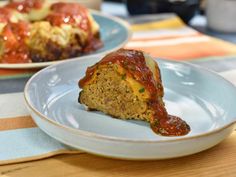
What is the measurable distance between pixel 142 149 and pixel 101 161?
0.35ft

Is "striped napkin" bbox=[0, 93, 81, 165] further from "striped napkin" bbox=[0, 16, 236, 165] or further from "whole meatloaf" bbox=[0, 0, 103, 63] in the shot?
"whole meatloaf" bbox=[0, 0, 103, 63]

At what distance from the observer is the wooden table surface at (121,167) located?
0.75 metres

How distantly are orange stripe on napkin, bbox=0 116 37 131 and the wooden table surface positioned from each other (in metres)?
0.14

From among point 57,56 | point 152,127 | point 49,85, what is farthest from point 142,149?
Answer: point 57,56

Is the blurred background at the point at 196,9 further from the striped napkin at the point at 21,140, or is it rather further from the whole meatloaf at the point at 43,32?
the striped napkin at the point at 21,140

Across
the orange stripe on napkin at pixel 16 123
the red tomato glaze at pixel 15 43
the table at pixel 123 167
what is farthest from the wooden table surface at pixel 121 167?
the red tomato glaze at pixel 15 43

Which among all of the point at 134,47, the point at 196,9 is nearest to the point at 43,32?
the point at 134,47

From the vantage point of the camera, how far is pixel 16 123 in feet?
3.02

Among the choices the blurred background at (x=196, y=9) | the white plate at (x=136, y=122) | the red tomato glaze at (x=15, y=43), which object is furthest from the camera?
the blurred background at (x=196, y=9)

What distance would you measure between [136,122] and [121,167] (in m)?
0.13

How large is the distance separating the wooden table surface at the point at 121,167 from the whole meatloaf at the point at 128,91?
0.07m

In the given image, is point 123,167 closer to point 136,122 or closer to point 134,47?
point 136,122

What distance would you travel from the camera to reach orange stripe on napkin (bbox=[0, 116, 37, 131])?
2.96 feet

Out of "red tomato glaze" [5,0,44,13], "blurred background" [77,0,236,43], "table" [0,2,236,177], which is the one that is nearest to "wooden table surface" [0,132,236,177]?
"table" [0,2,236,177]
